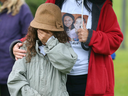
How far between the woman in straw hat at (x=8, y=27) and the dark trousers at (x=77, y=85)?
3.86 ft

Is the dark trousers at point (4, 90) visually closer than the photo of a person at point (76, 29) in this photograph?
No

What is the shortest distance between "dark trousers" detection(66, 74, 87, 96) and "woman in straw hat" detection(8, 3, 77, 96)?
14cm

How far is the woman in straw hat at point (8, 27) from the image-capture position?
10.2 ft

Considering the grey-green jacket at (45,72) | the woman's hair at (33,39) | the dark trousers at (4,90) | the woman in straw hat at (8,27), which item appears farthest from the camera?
the dark trousers at (4,90)

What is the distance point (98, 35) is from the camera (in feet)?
6.95

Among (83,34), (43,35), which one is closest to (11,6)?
(43,35)

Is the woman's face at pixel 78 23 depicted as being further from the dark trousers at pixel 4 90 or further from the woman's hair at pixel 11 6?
the dark trousers at pixel 4 90

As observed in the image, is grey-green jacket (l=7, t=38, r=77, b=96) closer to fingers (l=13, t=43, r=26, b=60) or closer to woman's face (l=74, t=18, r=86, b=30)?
fingers (l=13, t=43, r=26, b=60)

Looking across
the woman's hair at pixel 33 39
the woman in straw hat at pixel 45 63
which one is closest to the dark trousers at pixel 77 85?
the woman in straw hat at pixel 45 63

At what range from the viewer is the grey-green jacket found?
2086mm

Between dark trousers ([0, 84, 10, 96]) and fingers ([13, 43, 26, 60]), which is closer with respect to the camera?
fingers ([13, 43, 26, 60])

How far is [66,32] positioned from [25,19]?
103 centimetres

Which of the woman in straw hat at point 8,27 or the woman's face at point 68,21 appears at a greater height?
the woman's face at point 68,21

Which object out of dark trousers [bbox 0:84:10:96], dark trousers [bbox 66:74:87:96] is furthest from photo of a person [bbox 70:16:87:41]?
dark trousers [bbox 0:84:10:96]
